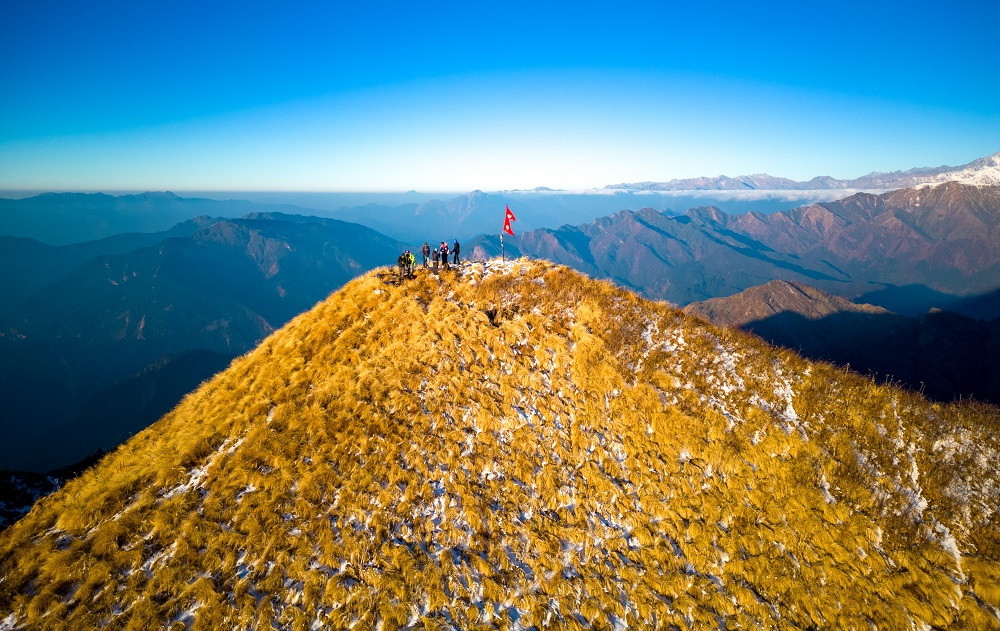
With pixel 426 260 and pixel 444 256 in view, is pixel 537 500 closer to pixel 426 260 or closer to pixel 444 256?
pixel 444 256

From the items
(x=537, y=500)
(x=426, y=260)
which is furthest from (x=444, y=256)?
(x=537, y=500)

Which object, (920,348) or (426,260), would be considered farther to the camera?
(920,348)

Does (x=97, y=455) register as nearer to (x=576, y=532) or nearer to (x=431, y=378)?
(x=431, y=378)

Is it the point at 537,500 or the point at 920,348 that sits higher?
the point at 537,500

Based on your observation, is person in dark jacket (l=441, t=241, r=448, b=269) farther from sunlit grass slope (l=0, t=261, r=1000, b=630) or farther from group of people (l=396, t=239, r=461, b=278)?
sunlit grass slope (l=0, t=261, r=1000, b=630)

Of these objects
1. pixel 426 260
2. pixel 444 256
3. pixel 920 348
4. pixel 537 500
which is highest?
pixel 444 256

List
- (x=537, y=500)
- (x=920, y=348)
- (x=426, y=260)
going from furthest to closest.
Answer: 1. (x=920, y=348)
2. (x=426, y=260)
3. (x=537, y=500)

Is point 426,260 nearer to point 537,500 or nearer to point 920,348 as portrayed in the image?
point 537,500

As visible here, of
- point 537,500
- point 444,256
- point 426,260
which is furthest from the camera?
point 426,260

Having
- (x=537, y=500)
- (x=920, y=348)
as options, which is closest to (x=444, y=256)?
(x=537, y=500)

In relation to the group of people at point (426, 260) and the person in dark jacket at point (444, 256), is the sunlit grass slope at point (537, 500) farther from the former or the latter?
the person in dark jacket at point (444, 256)
